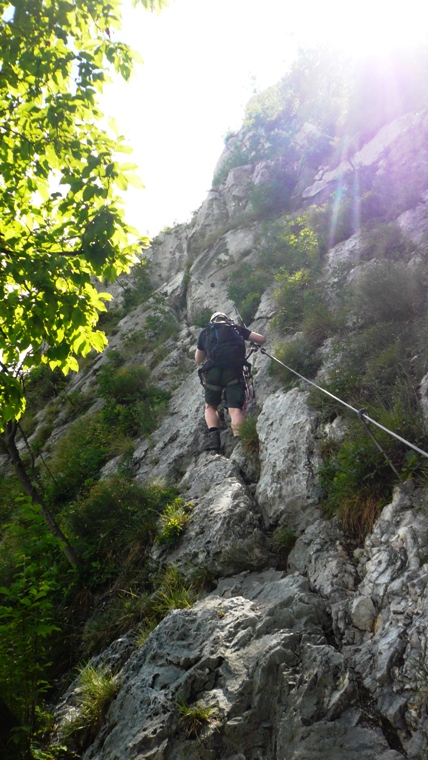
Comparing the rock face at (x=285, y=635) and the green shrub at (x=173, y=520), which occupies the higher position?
the green shrub at (x=173, y=520)

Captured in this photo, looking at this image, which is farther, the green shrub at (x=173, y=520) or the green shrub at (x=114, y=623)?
the green shrub at (x=173, y=520)

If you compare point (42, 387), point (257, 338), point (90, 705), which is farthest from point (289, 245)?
point (90, 705)

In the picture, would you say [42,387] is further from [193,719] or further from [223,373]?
[193,719]

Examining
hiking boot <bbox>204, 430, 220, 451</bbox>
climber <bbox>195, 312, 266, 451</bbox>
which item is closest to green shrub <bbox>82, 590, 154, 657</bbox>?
hiking boot <bbox>204, 430, 220, 451</bbox>

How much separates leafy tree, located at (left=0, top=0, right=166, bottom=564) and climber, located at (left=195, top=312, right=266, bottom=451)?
12.3 ft

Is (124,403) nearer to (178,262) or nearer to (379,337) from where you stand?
(379,337)

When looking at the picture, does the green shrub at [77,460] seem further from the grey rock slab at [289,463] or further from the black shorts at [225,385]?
the grey rock slab at [289,463]

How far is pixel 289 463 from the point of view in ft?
17.4

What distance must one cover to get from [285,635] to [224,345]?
5.30m

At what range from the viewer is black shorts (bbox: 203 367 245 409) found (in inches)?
296

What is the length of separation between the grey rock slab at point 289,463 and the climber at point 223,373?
40.9 inches

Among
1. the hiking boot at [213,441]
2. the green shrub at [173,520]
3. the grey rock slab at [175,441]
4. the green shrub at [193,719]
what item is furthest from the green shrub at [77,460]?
the green shrub at [193,719]

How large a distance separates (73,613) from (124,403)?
6176 millimetres

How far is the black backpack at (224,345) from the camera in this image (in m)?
7.80
